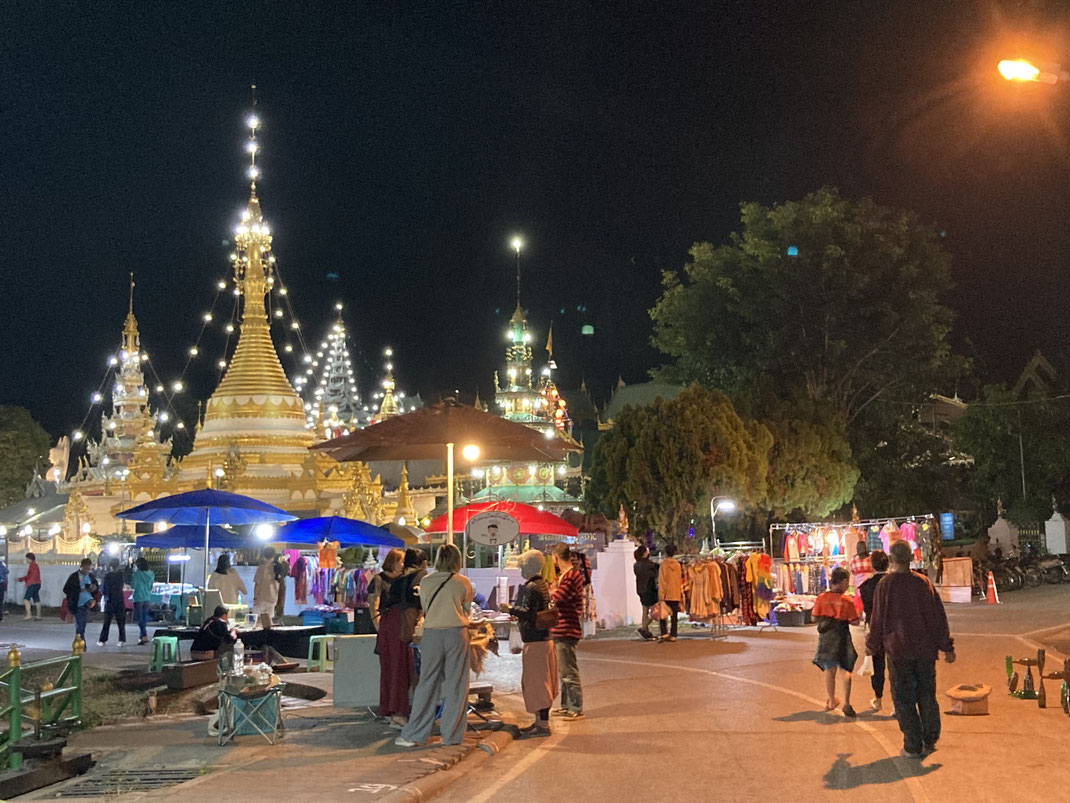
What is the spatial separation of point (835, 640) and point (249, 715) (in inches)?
221

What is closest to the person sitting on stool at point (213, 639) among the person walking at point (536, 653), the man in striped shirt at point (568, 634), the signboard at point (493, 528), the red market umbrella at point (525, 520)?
the signboard at point (493, 528)

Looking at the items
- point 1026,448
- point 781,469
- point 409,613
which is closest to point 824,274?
point 781,469

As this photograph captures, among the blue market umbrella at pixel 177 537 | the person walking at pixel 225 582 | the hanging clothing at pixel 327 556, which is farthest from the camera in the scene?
the hanging clothing at pixel 327 556

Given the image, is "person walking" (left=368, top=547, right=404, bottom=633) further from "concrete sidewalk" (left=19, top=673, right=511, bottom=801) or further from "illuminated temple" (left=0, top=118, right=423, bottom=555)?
"illuminated temple" (left=0, top=118, right=423, bottom=555)

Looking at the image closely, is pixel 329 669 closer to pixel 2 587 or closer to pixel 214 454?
pixel 2 587

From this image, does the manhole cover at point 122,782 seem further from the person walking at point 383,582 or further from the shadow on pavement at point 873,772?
the shadow on pavement at point 873,772

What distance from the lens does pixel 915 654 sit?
9.21 metres

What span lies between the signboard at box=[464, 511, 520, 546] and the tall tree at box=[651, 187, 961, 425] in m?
21.4

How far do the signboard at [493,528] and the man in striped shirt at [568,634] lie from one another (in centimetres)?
501

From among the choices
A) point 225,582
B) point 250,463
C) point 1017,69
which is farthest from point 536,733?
point 250,463

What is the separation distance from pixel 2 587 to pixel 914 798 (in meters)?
27.1

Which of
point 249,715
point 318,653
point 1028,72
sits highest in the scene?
point 1028,72

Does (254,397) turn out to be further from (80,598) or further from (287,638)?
Answer: (287,638)

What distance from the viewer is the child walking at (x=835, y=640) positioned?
37.1 feet
